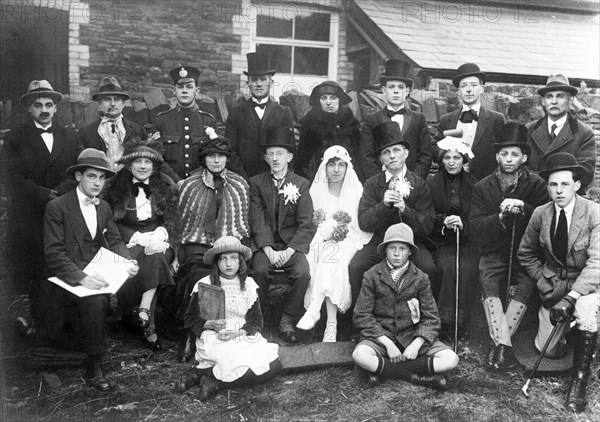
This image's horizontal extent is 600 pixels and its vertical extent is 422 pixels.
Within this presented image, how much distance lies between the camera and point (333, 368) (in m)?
4.46

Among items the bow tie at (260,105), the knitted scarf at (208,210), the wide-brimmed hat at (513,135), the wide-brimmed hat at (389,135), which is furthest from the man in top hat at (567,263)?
the bow tie at (260,105)

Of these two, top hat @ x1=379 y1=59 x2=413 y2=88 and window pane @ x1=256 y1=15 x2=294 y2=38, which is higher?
window pane @ x1=256 y1=15 x2=294 y2=38

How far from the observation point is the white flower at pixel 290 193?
5.13 metres

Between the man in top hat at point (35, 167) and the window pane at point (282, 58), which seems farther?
the window pane at point (282, 58)

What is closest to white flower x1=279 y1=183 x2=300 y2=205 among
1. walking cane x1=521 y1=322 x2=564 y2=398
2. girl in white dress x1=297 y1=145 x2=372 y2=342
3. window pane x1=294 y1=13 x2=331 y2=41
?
girl in white dress x1=297 y1=145 x2=372 y2=342

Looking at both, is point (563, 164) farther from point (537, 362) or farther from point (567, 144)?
point (537, 362)

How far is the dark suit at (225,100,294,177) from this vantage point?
19.0 ft

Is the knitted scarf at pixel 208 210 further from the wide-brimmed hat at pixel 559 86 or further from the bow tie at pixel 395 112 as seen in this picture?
the wide-brimmed hat at pixel 559 86

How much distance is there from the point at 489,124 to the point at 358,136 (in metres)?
1.21

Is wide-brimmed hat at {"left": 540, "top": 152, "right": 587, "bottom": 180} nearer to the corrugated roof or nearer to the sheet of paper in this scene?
the sheet of paper

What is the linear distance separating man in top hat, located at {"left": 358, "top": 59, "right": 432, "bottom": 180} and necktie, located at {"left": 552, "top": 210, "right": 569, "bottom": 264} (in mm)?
1406

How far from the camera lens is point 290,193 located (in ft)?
16.8

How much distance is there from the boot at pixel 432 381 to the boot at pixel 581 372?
2.72 feet

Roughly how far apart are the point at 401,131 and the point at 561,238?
1.79 metres
